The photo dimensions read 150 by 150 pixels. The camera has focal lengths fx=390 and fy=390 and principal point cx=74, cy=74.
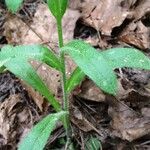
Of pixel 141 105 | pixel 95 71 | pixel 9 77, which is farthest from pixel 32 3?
pixel 95 71

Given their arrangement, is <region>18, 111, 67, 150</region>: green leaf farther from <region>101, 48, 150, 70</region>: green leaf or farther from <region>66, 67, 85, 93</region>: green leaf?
<region>101, 48, 150, 70</region>: green leaf

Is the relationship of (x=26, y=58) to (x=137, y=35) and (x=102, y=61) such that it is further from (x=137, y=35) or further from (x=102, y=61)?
(x=137, y=35)

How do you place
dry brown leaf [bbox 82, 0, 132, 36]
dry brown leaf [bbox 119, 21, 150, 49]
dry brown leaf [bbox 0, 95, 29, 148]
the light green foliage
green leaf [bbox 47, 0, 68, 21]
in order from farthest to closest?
dry brown leaf [bbox 82, 0, 132, 36] < dry brown leaf [bbox 119, 21, 150, 49] < dry brown leaf [bbox 0, 95, 29, 148] < the light green foliage < green leaf [bbox 47, 0, 68, 21]

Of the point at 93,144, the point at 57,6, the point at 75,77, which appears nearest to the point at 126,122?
the point at 93,144

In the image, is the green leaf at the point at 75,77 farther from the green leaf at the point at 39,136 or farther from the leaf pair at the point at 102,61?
the green leaf at the point at 39,136

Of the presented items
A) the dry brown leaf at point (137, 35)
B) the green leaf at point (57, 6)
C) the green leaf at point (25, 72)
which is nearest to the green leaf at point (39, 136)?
the green leaf at point (25, 72)

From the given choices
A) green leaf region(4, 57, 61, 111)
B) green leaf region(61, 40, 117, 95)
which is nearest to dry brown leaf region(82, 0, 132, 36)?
green leaf region(4, 57, 61, 111)
